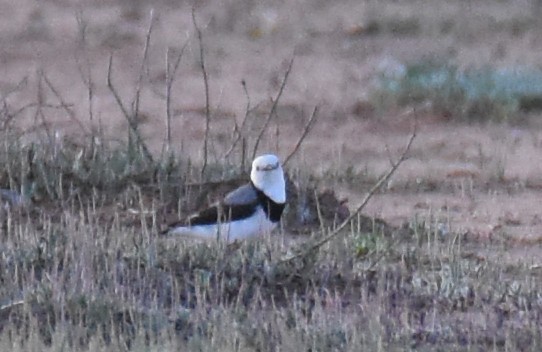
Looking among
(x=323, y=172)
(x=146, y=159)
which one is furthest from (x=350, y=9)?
(x=146, y=159)

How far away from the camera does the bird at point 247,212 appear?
8188 millimetres

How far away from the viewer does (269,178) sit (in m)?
8.34

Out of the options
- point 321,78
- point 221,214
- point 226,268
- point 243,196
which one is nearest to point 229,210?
point 221,214

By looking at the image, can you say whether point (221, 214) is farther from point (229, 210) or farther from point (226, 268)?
point (226, 268)

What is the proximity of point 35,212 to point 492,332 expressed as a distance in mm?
3225

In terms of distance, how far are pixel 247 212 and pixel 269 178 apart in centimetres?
22

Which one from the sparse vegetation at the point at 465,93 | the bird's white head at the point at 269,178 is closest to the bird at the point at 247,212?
the bird's white head at the point at 269,178

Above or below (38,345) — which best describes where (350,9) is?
above

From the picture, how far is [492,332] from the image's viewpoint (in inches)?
273

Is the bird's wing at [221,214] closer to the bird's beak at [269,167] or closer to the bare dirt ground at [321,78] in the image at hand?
the bird's beak at [269,167]

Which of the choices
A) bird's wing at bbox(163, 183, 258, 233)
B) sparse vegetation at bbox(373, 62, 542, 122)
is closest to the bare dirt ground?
sparse vegetation at bbox(373, 62, 542, 122)

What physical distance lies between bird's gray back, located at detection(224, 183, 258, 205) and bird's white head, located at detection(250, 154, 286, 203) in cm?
5

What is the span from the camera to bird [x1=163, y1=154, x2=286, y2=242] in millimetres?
8188

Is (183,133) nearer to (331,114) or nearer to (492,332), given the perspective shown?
(331,114)
